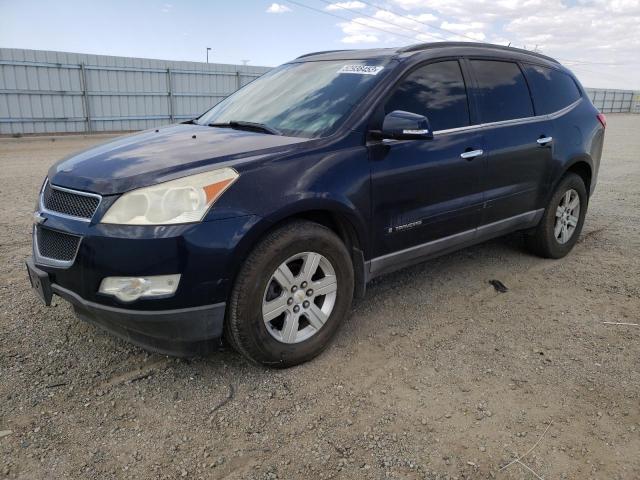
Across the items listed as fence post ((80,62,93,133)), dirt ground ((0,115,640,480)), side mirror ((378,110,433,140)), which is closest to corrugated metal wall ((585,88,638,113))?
fence post ((80,62,93,133))

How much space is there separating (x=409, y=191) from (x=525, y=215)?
1615 millimetres

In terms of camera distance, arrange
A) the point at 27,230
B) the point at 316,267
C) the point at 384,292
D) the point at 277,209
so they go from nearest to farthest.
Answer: the point at 277,209 < the point at 316,267 < the point at 384,292 < the point at 27,230

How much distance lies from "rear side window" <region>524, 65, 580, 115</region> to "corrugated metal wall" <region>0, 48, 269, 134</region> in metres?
16.3

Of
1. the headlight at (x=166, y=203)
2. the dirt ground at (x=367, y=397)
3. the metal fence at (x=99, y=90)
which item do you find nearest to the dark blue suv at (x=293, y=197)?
the headlight at (x=166, y=203)

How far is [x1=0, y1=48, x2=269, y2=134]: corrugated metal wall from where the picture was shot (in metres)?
16.3

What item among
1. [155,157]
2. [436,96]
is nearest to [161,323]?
[155,157]

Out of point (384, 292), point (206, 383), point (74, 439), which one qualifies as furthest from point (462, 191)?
point (74, 439)

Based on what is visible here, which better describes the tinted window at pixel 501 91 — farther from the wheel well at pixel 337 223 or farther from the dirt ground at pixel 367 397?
the wheel well at pixel 337 223

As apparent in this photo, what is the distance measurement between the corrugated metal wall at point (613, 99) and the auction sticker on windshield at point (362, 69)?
55305 mm

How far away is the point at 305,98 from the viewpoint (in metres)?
3.54

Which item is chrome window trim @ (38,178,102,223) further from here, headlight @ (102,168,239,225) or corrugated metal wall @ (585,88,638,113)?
corrugated metal wall @ (585,88,638,113)

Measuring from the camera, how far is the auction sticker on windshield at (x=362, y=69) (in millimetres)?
3482

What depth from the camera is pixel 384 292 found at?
13.6ft

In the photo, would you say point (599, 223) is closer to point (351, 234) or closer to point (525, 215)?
point (525, 215)
